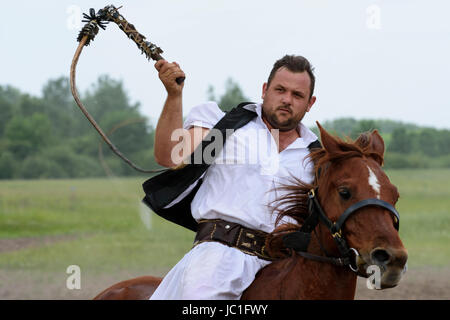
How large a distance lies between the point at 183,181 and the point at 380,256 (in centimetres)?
147

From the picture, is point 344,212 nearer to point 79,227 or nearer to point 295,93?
point 295,93

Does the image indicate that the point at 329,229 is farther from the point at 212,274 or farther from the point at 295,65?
the point at 295,65

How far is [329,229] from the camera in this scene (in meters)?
3.18

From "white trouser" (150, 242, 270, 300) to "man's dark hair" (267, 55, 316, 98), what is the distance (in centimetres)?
120

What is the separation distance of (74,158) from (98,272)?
20.6 m

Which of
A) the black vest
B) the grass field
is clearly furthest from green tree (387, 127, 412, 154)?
the black vest

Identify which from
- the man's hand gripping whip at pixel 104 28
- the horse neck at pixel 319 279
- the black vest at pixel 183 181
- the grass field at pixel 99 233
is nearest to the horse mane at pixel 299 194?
the horse neck at pixel 319 279

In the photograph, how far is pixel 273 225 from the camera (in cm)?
368

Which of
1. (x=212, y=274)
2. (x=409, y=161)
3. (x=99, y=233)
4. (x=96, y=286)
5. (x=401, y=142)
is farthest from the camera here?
(x=409, y=161)

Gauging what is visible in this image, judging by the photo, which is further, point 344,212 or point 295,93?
point 295,93

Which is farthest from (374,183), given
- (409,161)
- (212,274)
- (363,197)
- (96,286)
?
(409,161)

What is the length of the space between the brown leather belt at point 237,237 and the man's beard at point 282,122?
734 mm

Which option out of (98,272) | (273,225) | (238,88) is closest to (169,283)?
(273,225)

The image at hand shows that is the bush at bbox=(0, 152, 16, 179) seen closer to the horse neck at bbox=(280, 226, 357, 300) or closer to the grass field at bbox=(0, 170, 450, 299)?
the grass field at bbox=(0, 170, 450, 299)
